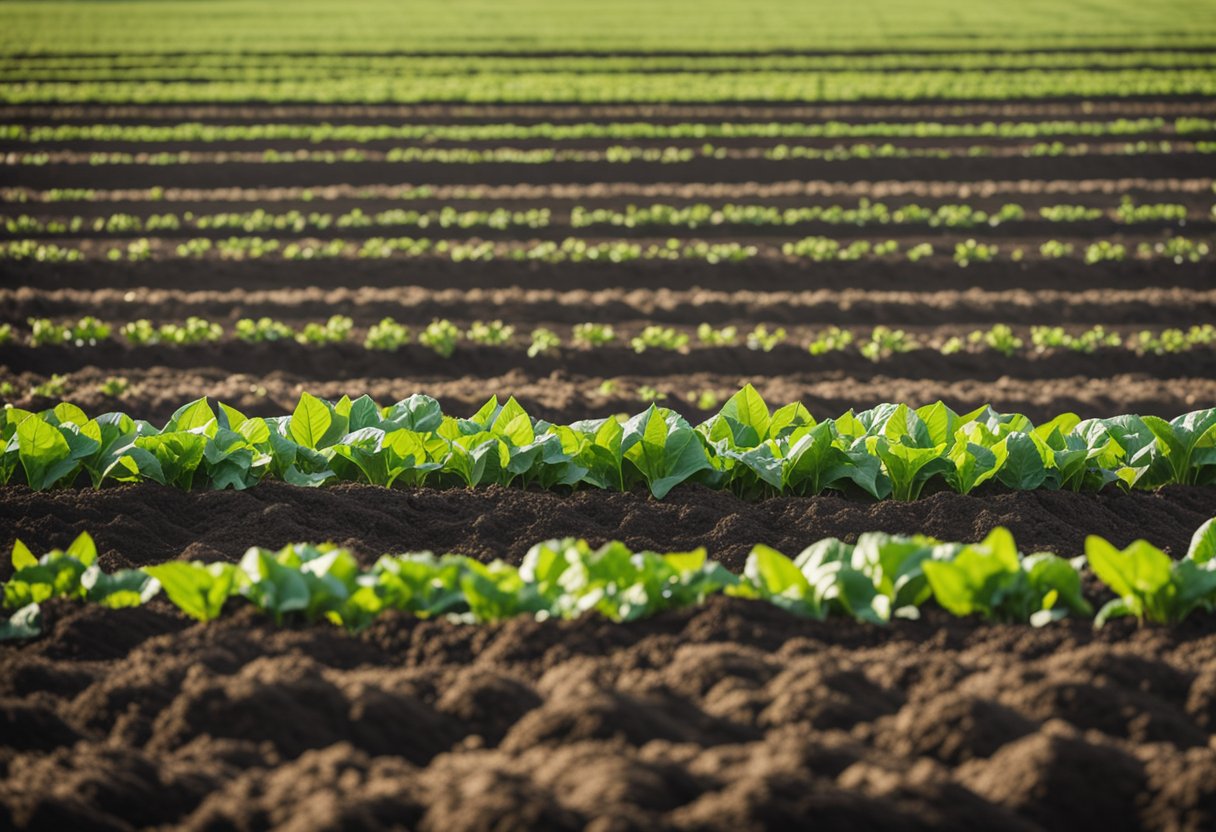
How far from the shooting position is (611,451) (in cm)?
459

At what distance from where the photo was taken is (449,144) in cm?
1675

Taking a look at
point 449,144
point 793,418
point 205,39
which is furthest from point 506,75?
point 793,418

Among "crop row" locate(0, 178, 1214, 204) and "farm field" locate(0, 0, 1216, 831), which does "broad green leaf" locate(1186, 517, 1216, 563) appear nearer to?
"farm field" locate(0, 0, 1216, 831)

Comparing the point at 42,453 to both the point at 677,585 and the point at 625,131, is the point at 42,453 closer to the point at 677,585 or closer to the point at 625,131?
the point at 677,585

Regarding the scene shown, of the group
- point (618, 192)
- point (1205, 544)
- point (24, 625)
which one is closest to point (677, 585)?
point (1205, 544)

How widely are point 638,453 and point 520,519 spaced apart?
59 cm

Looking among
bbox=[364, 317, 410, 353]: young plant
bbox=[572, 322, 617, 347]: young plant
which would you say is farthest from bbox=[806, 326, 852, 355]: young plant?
bbox=[364, 317, 410, 353]: young plant

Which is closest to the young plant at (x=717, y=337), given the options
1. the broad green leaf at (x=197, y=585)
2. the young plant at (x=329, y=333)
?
the young plant at (x=329, y=333)

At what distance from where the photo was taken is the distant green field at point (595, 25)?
25781mm

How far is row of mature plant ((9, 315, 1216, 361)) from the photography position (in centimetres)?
902

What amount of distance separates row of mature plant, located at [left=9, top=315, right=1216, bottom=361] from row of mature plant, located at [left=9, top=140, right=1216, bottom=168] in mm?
6717

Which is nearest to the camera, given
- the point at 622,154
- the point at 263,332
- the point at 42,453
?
the point at 42,453

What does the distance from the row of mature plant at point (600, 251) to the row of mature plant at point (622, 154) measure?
12.6 ft

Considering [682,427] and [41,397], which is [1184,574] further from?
[41,397]
